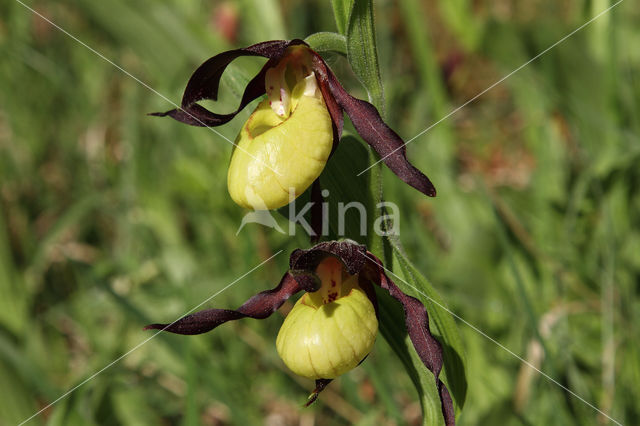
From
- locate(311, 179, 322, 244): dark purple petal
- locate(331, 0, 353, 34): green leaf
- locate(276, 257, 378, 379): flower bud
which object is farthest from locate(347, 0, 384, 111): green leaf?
locate(276, 257, 378, 379): flower bud

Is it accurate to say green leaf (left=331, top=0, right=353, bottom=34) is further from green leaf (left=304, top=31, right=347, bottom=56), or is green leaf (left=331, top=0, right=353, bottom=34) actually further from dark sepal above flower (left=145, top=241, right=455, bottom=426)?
dark sepal above flower (left=145, top=241, right=455, bottom=426)

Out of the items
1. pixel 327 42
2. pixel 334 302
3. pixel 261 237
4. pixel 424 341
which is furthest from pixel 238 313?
pixel 261 237

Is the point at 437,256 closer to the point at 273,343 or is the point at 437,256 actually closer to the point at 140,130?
the point at 273,343

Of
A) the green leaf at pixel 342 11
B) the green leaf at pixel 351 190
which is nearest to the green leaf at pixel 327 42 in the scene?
the green leaf at pixel 342 11

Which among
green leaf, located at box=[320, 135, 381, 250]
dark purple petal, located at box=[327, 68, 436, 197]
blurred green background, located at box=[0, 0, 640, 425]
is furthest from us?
blurred green background, located at box=[0, 0, 640, 425]

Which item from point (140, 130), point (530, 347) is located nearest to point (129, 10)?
point (140, 130)

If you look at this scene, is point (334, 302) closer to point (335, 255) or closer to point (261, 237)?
point (335, 255)

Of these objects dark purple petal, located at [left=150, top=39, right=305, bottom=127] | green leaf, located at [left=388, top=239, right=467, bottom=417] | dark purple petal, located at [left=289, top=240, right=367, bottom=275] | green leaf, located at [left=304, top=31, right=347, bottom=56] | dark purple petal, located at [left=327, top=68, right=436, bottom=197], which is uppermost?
green leaf, located at [left=304, top=31, right=347, bottom=56]
